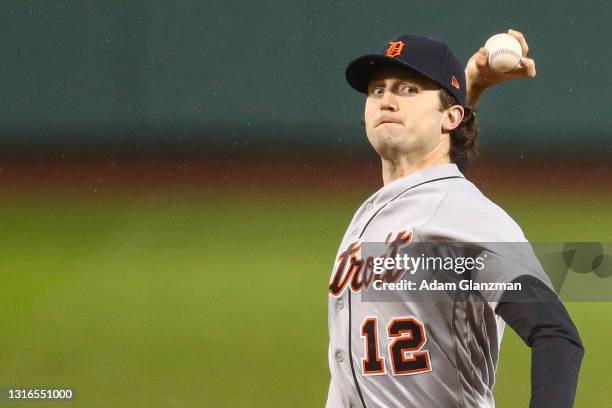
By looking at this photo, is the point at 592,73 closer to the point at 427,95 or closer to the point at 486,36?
the point at 486,36

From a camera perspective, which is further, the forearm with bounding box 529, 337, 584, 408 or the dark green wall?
the dark green wall

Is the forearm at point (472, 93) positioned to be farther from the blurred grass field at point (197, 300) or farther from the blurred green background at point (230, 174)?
the blurred grass field at point (197, 300)

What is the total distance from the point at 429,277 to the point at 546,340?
0.71 ft

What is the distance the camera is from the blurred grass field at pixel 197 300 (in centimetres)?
233

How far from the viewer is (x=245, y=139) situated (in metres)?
2.43

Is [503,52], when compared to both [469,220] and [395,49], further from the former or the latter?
[469,220]

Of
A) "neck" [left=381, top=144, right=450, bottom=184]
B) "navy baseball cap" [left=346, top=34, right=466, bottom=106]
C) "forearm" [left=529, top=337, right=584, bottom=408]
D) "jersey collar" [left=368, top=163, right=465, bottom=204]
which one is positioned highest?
"navy baseball cap" [left=346, top=34, right=466, bottom=106]

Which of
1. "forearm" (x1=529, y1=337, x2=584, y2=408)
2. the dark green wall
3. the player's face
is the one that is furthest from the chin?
the dark green wall

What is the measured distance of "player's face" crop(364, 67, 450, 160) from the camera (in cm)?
126

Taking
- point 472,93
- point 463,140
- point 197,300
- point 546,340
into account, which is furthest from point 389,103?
point 197,300

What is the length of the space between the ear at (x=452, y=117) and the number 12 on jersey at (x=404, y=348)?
0.32 m

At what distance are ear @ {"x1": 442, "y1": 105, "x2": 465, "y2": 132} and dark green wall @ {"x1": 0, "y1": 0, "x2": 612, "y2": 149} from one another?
1033mm

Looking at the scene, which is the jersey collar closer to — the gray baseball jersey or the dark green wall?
the gray baseball jersey

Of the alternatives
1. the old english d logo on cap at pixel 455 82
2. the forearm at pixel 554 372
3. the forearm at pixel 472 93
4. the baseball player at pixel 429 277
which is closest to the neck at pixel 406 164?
the baseball player at pixel 429 277
